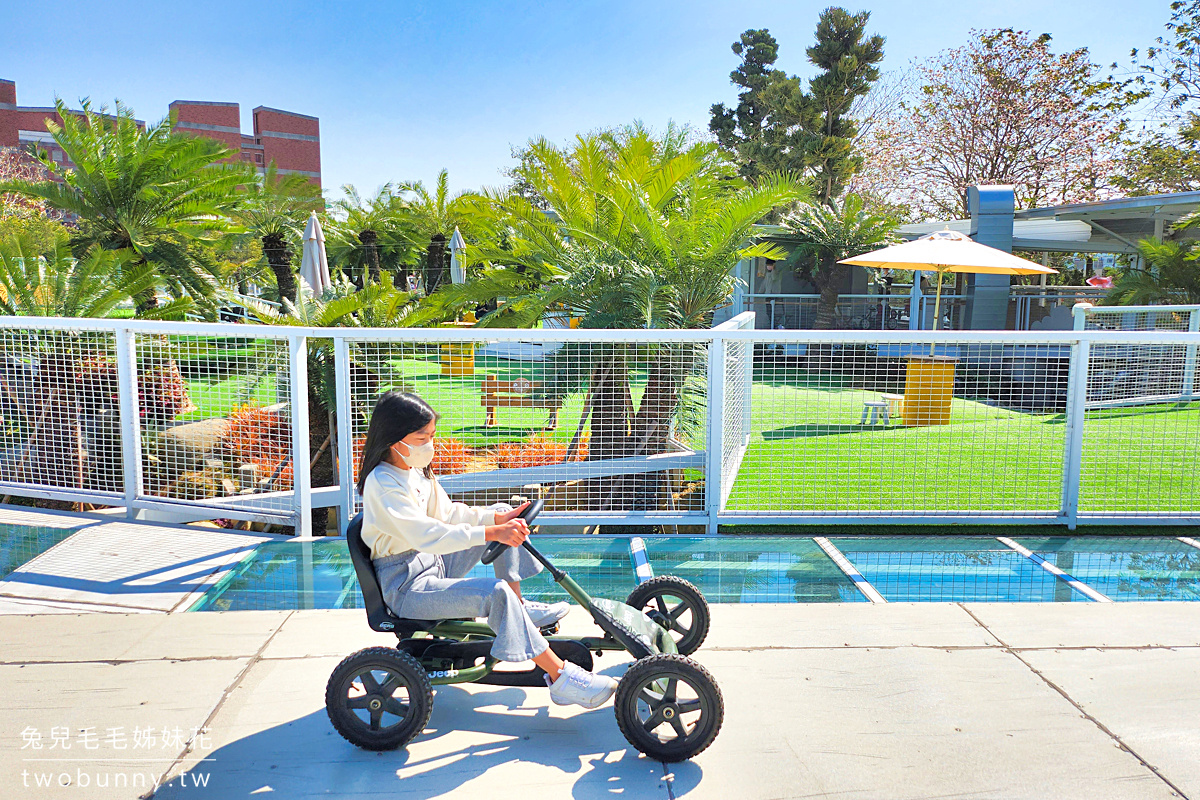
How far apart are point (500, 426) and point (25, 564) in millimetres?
2827

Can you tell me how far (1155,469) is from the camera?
22.7 ft

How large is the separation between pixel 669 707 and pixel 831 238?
1924cm

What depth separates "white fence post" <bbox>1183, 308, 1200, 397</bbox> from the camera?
341 inches

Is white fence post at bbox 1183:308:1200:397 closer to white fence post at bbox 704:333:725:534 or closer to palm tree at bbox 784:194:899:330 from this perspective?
white fence post at bbox 704:333:725:534

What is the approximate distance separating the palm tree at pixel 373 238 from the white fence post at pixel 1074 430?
21.3m

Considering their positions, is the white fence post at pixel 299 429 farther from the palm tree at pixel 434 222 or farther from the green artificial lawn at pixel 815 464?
the palm tree at pixel 434 222

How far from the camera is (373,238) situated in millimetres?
25281

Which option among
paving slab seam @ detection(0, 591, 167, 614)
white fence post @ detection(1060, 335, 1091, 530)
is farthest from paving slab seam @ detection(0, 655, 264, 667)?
white fence post @ detection(1060, 335, 1091, 530)

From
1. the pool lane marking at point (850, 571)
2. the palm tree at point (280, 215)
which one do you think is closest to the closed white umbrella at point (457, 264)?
the palm tree at point (280, 215)

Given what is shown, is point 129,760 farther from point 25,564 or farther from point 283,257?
point 283,257

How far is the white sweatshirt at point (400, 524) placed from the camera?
2.91 meters

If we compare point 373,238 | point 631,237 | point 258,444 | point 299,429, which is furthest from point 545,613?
point 373,238

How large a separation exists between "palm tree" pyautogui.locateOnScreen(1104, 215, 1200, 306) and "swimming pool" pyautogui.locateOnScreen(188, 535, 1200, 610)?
10857 millimetres

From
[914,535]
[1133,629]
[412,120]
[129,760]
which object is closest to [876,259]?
[914,535]
